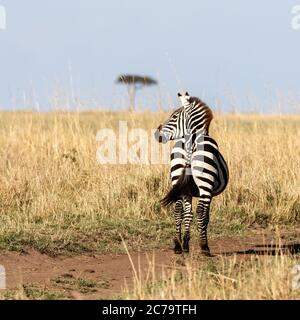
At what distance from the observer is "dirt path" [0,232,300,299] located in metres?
6.16

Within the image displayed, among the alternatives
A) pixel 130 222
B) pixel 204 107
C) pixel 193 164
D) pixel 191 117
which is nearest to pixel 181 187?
pixel 193 164

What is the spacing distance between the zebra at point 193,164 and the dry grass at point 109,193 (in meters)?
0.86

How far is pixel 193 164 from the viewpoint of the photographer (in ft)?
23.0

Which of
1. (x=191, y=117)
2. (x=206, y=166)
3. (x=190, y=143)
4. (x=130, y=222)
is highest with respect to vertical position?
Result: (x=191, y=117)

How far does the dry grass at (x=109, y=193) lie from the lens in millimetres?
8055

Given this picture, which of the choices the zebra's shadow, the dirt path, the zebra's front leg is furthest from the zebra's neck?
the zebra's shadow

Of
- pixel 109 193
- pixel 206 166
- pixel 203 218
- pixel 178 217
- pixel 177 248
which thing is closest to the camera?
pixel 206 166

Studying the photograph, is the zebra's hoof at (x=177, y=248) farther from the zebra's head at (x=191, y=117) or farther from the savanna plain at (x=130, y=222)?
the zebra's head at (x=191, y=117)

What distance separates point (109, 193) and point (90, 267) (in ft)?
7.48

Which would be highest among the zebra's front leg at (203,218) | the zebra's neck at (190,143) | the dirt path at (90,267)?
the zebra's neck at (190,143)

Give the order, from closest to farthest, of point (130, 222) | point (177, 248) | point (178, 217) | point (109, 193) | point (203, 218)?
point (203, 218)
point (178, 217)
point (177, 248)
point (130, 222)
point (109, 193)

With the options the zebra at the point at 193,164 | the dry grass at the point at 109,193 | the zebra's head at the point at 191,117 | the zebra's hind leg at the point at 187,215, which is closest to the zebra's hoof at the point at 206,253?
the zebra at the point at 193,164

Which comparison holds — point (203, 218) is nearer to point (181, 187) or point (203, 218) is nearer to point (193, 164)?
point (181, 187)

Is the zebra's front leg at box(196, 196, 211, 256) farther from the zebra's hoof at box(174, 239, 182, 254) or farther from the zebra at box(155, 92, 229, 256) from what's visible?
the zebra's hoof at box(174, 239, 182, 254)
